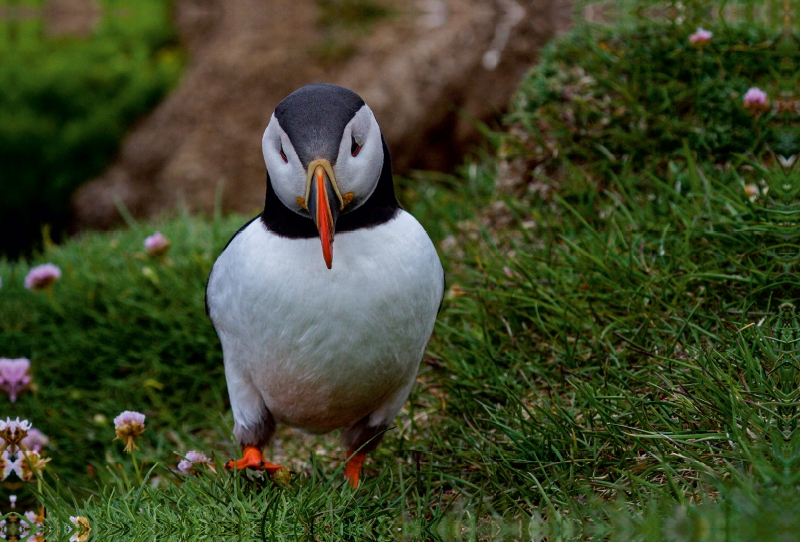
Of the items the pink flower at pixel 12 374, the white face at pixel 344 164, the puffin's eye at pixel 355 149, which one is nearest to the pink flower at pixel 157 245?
the pink flower at pixel 12 374

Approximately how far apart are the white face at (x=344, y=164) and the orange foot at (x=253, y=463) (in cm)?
91

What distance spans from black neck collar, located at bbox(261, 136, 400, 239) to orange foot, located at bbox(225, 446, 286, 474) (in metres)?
0.81

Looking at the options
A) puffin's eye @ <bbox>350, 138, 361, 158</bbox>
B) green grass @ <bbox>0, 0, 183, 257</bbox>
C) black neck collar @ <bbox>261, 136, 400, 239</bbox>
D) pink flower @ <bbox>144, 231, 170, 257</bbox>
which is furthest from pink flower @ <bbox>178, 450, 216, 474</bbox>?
green grass @ <bbox>0, 0, 183, 257</bbox>

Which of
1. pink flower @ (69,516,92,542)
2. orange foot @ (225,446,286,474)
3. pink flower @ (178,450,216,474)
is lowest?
pink flower @ (178,450,216,474)

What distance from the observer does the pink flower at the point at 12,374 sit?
3.31 meters

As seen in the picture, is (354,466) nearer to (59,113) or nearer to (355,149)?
(355,149)

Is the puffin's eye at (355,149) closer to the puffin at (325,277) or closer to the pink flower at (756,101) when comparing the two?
the puffin at (325,277)

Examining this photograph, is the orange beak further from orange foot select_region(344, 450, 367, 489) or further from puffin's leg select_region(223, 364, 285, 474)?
orange foot select_region(344, 450, 367, 489)

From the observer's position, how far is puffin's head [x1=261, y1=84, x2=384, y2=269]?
2.21 m

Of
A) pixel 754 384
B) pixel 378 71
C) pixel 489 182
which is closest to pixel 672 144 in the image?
pixel 489 182

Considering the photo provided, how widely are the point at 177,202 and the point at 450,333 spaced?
13.4 ft

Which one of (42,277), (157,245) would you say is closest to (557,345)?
(157,245)

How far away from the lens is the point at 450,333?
3.65 meters

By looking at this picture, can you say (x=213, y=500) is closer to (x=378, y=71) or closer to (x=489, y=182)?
(x=489, y=182)
